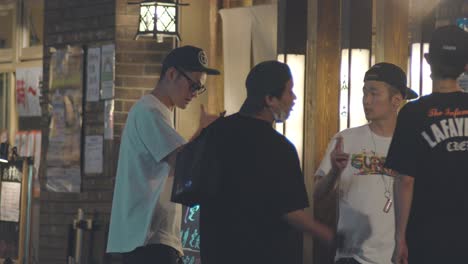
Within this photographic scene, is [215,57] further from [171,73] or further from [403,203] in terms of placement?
[403,203]

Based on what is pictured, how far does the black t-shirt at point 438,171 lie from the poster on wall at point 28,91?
885 centimetres

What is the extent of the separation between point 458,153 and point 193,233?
4594 millimetres

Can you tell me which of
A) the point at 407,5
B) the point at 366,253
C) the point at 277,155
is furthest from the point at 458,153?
the point at 407,5

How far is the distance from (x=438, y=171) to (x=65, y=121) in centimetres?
720

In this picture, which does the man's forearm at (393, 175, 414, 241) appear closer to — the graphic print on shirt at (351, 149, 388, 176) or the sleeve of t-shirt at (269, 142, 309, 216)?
the sleeve of t-shirt at (269, 142, 309, 216)

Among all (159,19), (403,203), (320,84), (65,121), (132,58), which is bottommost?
(403,203)

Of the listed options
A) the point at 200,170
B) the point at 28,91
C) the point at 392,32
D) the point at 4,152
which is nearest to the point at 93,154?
the point at 4,152

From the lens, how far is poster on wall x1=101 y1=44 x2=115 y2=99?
11.9m

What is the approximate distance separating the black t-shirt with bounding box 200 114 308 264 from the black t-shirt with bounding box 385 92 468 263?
566mm

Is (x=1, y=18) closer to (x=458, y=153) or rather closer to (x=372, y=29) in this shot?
(x=372, y=29)

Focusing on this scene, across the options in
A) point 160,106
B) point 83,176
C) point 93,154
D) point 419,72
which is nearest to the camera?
point 160,106

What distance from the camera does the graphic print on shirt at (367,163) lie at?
7297 millimetres

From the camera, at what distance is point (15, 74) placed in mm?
14844

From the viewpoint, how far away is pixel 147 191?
7.17 meters
